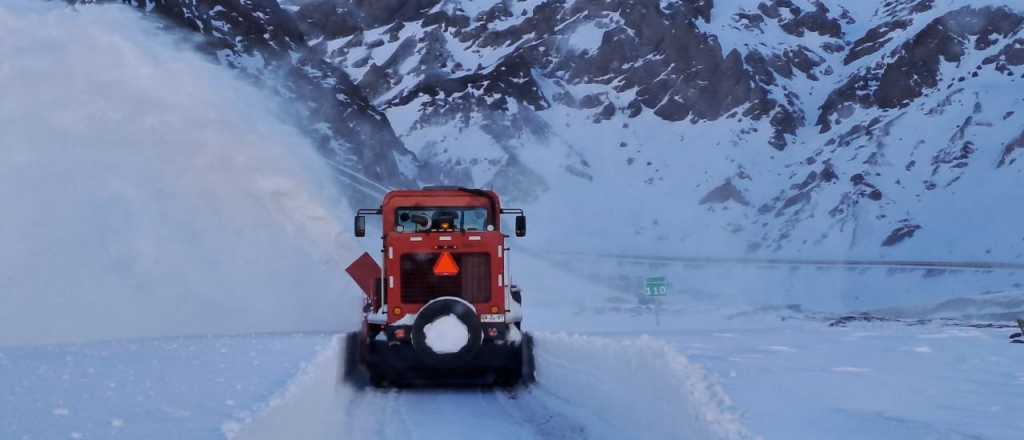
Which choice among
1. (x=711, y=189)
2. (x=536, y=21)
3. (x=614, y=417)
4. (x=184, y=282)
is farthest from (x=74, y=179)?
(x=536, y=21)

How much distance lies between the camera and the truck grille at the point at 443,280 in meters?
15.6

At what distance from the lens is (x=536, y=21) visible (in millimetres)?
162375

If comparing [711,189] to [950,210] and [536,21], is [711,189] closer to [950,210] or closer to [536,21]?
[950,210]

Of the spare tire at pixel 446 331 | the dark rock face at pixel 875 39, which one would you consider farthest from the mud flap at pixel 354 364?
the dark rock face at pixel 875 39

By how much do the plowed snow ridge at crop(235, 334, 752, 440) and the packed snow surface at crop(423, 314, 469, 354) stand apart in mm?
653

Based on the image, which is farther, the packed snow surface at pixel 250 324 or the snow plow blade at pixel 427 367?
the snow plow blade at pixel 427 367

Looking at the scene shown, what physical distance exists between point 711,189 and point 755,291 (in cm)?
4498

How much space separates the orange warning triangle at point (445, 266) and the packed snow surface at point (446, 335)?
3.29ft

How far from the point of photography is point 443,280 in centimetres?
1568

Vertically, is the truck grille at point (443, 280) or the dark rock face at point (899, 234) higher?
the dark rock face at point (899, 234)

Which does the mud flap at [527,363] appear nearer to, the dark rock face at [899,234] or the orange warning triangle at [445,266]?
the orange warning triangle at [445,266]

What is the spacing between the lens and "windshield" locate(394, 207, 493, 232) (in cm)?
1619

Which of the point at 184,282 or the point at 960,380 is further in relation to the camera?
the point at 184,282

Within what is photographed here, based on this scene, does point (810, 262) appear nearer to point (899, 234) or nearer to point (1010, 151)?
point (899, 234)
